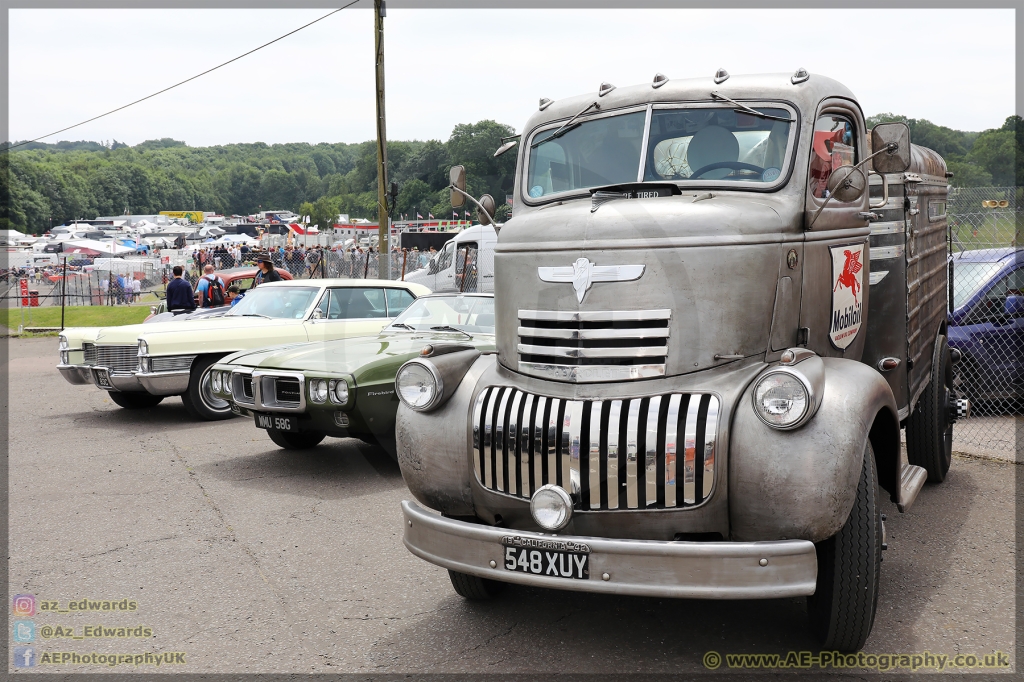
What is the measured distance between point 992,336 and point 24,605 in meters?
8.90

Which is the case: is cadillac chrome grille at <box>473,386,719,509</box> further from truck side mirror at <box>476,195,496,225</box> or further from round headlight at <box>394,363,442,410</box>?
truck side mirror at <box>476,195,496,225</box>

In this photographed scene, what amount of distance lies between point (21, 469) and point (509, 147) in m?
5.60

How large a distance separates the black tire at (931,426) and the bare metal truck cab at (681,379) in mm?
1893

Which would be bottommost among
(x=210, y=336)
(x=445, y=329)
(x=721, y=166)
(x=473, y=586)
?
(x=473, y=586)

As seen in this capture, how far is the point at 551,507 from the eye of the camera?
12.9ft

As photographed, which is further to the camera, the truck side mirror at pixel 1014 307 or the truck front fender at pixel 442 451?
the truck side mirror at pixel 1014 307

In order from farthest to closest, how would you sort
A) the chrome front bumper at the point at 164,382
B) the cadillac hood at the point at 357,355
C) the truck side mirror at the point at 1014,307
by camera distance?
1. the chrome front bumper at the point at 164,382
2. the truck side mirror at the point at 1014,307
3. the cadillac hood at the point at 357,355

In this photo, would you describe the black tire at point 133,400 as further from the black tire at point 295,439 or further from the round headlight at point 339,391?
the round headlight at point 339,391

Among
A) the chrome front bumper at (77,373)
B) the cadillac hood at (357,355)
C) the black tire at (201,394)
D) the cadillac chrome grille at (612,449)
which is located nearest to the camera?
the cadillac chrome grille at (612,449)

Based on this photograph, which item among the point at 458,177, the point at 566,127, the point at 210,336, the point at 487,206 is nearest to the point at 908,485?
the point at 566,127

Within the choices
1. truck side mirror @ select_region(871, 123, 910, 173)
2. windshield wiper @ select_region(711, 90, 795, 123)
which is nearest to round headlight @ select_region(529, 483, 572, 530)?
windshield wiper @ select_region(711, 90, 795, 123)

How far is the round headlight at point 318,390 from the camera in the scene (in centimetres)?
750

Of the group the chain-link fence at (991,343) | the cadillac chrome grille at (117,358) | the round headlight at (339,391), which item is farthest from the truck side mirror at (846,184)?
the cadillac chrome grille at (117,358)

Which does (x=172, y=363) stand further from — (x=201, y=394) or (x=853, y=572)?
(x=853, y=572)
